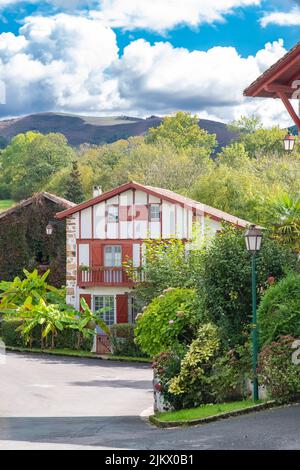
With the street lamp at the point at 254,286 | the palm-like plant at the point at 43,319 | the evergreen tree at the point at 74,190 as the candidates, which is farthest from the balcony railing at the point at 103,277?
the evergreen tree at the point at 74,190

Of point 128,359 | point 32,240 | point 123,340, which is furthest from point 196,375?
point 32,240

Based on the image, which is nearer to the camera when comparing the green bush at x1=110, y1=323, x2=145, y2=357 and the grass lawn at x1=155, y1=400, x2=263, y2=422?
the grass lawn at x1=155, y1=400, x2=263, y2=422

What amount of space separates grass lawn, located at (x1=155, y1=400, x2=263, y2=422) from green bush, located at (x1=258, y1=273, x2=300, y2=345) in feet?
4.71

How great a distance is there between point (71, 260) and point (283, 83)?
80.5 feet

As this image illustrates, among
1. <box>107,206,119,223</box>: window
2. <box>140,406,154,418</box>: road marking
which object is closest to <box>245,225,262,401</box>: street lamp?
<box>140,406,154,418</box>: road marking

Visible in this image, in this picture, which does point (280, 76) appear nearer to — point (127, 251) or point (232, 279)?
point (232, 279)

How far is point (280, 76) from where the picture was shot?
19625 mm

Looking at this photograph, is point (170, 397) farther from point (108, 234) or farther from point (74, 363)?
point (108, 234)

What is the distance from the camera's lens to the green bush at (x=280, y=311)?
754 inches

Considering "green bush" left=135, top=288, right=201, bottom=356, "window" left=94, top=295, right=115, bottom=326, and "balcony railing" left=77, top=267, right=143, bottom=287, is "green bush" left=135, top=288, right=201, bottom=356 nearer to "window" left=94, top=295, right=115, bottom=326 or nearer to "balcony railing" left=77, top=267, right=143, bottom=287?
"balcony railing" left=77, top=267, right=143, bottom=287

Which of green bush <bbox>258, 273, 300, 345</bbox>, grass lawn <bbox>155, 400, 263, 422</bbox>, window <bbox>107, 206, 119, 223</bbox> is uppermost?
window <bbox>107, 206, 119, 223</bbox>

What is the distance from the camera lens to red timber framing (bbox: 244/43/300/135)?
1915 centimetres

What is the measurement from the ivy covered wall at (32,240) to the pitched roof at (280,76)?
30364 millimetres

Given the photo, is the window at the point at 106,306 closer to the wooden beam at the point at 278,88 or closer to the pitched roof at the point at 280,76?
the pitched roof at the point at 280,76
